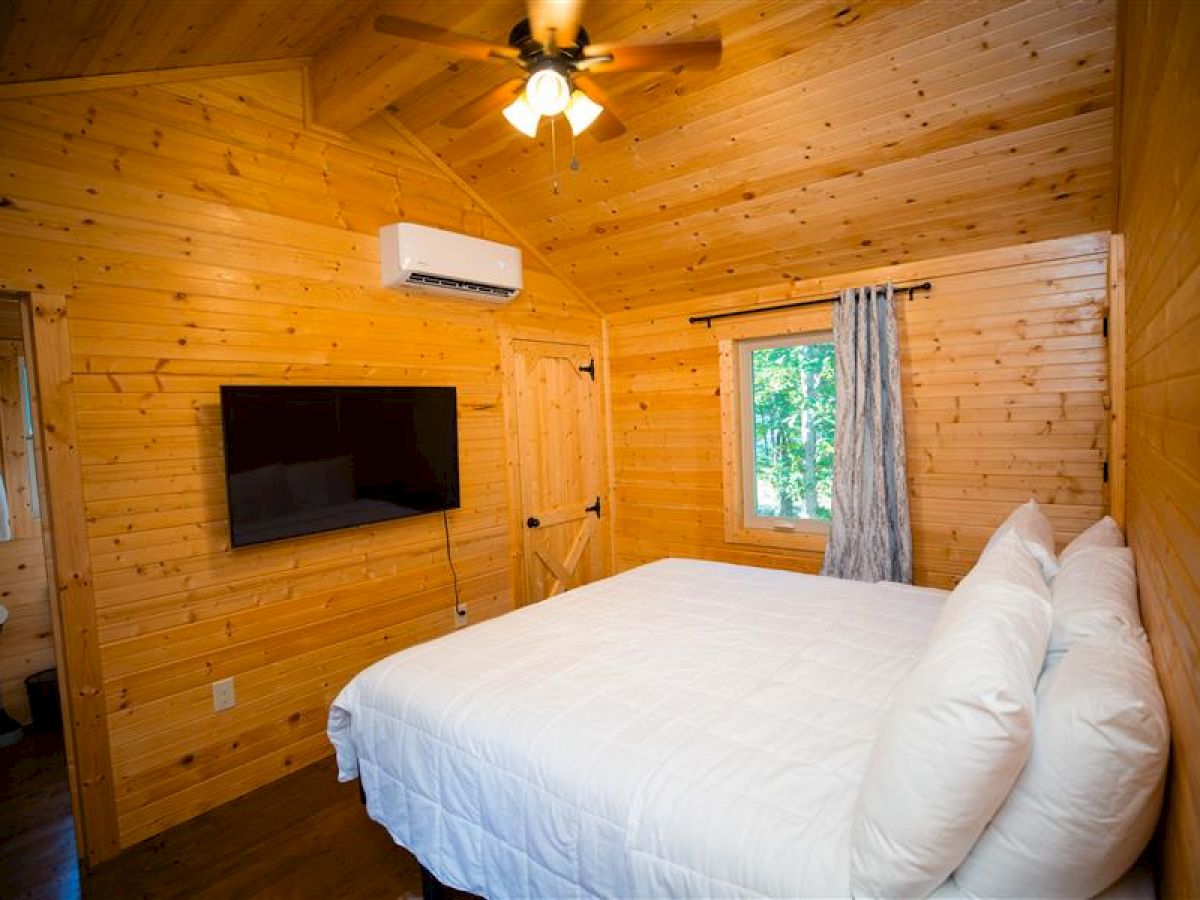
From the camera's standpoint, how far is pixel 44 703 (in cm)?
333

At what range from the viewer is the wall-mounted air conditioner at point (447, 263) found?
3186 millimetres

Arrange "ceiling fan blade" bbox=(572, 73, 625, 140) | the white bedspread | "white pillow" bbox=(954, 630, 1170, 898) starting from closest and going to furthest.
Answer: "white pillow" bbox=(954, 630, 1170, 898) → the white bedspread → "ceiling fan blade" bbox=(572, 73, 625, 140)

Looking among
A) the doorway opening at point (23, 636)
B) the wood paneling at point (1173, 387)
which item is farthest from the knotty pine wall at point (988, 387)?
the doorway opening at point (23, 636)

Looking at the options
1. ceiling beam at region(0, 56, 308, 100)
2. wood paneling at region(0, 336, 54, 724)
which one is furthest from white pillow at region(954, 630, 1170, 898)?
wood paneling at region(0, 336, 54, 724)

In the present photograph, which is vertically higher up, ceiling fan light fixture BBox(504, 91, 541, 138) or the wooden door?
ceiling fan light fixture BBox(504, 91, 541, 138)

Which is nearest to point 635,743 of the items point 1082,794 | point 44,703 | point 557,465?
point 1082,794

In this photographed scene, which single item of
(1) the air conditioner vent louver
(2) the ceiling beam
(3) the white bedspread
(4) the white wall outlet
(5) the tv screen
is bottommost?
(4) the white wall outlet

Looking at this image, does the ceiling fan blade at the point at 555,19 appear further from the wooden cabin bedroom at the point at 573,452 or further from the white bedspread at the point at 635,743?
the white bedspread at the point at 635,743

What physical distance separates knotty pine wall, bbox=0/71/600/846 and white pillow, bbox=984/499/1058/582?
272 cm

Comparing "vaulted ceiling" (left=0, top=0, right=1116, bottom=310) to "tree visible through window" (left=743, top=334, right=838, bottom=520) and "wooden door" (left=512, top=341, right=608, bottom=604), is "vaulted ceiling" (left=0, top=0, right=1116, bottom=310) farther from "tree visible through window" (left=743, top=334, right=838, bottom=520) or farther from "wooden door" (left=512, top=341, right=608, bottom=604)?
"wooden door" (left=512, top=341, right=608, bottom=604)

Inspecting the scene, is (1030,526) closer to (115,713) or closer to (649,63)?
(649,63)

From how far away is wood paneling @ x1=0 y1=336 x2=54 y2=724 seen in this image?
341 centimetres

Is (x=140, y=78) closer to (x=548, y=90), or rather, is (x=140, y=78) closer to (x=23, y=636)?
(x=548, y=90)

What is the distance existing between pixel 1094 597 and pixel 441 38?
2.27 meters
